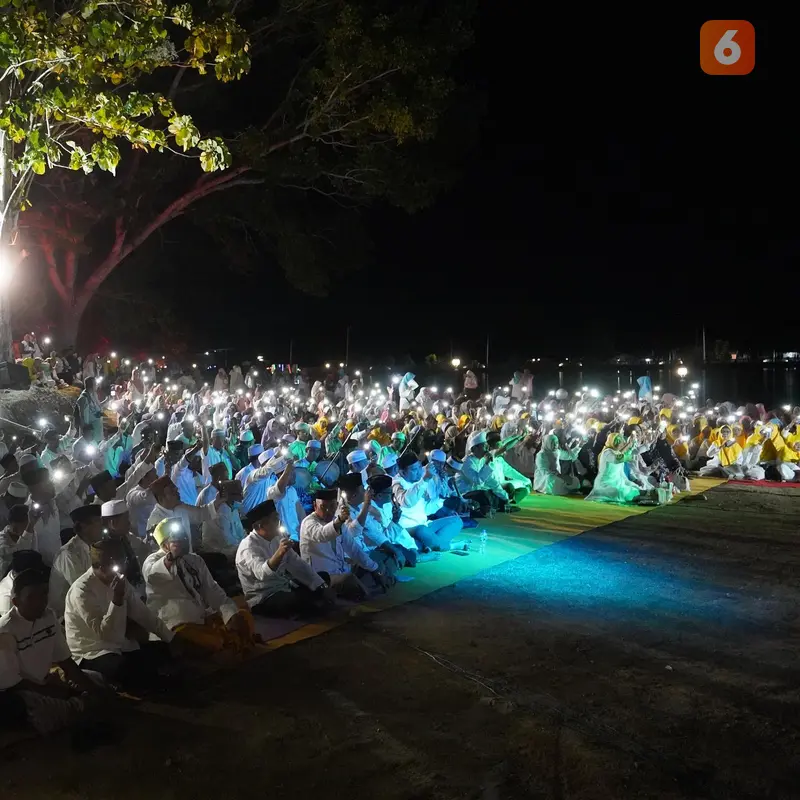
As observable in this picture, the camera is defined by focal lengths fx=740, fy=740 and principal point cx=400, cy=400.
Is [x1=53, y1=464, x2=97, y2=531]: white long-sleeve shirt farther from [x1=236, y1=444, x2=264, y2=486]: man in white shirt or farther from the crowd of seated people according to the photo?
[x1=236, y1=444, x2=264, y2=486]: man in white shirt

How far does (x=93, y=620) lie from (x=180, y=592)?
2.14 ft

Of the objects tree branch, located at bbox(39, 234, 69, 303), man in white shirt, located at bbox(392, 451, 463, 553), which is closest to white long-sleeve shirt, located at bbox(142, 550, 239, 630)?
man in white shirt, located at bbox(392, 451, 463, 553)

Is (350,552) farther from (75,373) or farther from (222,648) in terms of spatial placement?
(75,373)

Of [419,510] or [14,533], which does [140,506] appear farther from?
[419,510]

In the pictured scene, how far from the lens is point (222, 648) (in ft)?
17.0

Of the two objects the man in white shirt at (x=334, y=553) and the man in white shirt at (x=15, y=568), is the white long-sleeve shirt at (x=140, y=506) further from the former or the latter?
the man in white shirt at (x=15, y=568)

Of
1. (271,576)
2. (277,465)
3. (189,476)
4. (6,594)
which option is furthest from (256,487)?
(6,594)

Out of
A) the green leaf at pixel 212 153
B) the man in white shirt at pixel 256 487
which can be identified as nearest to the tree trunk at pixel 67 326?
the man in white shirt at pixel 256 487

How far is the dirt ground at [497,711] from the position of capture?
374 cm

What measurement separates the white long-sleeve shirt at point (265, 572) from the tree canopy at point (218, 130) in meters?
3.47

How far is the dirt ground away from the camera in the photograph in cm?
374

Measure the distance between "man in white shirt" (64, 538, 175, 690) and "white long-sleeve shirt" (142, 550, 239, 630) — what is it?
1.34 ft

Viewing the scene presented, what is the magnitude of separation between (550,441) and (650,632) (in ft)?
21.6

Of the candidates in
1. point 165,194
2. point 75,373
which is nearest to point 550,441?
point 75,373
